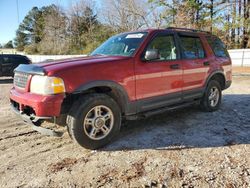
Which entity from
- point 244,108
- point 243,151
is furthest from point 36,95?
point 244,108

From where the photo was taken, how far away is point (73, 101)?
13.2ft

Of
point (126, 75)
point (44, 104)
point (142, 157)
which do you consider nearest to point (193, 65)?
point (126, 75)

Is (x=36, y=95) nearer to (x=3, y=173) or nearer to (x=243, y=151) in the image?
(x=3, y=173)

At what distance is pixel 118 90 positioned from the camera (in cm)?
429

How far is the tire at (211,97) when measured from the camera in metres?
6.20

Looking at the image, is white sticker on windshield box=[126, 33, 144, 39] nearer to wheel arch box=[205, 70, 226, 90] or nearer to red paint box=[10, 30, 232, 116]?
red paint box=[10, 30, 232, 116]

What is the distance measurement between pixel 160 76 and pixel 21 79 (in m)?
2.39

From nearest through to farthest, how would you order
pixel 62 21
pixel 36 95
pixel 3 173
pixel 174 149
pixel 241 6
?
pixel 3 173 < pixel 36 95 < pixel 174 149 < pixel 241 6 < pixel 62 21

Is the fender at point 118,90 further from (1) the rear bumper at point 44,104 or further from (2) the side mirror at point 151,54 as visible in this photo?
(2) the side mirror at point 151,54

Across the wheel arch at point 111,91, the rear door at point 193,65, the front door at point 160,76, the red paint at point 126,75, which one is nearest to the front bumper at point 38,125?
the red paint at point 126,75

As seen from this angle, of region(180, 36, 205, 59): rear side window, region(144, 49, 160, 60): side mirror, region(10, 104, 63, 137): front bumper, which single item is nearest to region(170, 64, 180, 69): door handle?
region(180, 36, 205, 59): rear side window

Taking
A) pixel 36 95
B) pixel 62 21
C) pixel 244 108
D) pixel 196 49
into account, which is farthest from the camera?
pixel 62 21

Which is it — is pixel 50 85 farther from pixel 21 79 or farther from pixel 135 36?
pixel 135 36

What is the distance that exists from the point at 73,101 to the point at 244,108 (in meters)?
4.58
